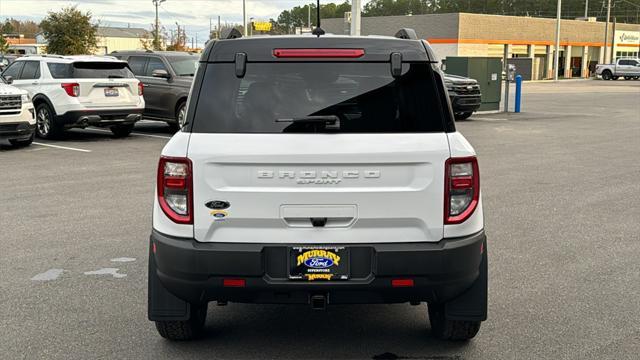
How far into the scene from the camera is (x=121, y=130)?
1675 cm

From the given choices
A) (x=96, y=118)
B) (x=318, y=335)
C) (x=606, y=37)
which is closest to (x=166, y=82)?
(x=96, y=118)

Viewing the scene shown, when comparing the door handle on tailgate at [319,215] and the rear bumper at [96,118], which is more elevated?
the door handle on tailgate at [319,215]

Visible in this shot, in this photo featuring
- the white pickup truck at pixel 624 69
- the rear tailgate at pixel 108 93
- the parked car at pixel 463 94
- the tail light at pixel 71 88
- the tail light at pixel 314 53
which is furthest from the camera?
the white pickup truck at pixel 624 69

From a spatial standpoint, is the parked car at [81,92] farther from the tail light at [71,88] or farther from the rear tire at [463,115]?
the rear tire at [463,115]

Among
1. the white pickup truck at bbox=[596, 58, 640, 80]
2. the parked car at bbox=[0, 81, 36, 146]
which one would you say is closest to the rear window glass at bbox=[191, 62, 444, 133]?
the parked car at bbox=[0, 81, 36, 146]

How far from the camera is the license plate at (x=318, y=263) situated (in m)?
3.79

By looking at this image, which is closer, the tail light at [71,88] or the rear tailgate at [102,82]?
the tail light at [71,88]

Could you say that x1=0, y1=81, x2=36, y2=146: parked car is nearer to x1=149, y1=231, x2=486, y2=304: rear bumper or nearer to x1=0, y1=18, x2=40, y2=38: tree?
x1=149, y1=231, x2=486, y2=304: rear bumper

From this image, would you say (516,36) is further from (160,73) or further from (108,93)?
(108,93)

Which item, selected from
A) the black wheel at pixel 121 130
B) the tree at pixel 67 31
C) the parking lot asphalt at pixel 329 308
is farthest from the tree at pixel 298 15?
the parking lot asphalt at pixel 329 308

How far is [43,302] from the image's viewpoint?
17.3 feet

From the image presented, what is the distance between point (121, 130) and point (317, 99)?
536 inches

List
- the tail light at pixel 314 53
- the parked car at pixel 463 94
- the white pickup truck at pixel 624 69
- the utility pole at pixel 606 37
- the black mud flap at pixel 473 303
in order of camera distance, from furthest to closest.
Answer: the utility pole at pixel 606 37 → the white pickup truck at pixel 624 69 → the parked car at pixel 463 94 → the black mud flap at pixel 473 303 → the tail light at pixel 314 53

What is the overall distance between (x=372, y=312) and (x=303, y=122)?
1814 mm
